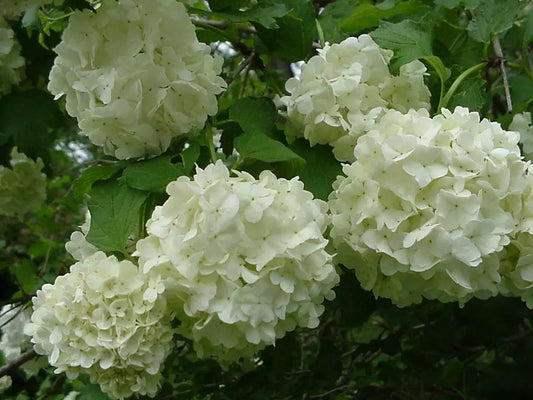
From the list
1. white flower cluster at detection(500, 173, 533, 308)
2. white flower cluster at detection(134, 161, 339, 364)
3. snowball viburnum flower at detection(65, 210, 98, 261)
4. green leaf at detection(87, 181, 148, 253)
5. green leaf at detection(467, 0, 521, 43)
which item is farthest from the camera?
green leaf at detection(467, 0, 521, 43)

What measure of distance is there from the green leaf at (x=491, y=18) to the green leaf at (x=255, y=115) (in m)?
0.58

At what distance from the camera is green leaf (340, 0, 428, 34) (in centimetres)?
187

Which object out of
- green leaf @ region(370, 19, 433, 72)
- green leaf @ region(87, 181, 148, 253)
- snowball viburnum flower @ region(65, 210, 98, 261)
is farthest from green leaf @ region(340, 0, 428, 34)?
snowball viburnum flower @ region(65, 210, 98, 261)

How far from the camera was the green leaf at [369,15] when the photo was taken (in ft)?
6.15

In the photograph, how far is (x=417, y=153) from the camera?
137cm

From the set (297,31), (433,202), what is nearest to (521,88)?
(297,31)

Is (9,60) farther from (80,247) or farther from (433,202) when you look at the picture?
(433,202)

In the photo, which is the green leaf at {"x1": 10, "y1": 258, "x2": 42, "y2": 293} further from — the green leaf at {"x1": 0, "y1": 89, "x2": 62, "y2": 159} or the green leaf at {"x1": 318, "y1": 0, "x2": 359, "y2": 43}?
the green leaf at {"x1": 318, "y1": 0, "x2": 359, "y2": 43}

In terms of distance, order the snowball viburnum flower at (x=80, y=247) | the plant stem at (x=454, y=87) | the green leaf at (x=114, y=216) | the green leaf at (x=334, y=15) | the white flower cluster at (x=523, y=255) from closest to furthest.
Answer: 1. the white flower cluster at (x=523, y=255)
2. the green leaf at (x=114, y=216)
3. the snowball viburnum flower at (x=80, y=247)
4. the plant stem at (x=454, y=87)
5. the green leaf at (x=334, y=15)

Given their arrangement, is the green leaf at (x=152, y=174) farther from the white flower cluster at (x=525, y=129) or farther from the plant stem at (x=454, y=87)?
the white flower cluster at (x=525, y=129)

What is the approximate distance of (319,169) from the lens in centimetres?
168

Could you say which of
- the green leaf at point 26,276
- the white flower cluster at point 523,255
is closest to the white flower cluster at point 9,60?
the green leaf at point 26,276

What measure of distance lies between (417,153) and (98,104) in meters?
0.69

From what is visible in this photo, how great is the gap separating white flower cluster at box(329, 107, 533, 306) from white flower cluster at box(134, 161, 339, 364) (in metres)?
0.11
